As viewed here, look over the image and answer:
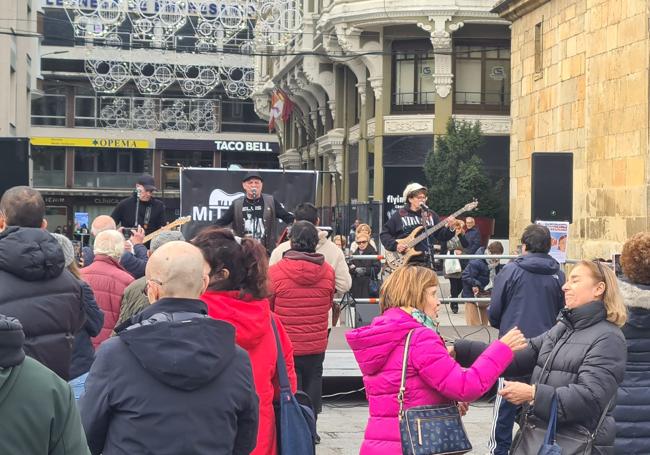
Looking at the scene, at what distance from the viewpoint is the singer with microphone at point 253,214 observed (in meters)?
11.5

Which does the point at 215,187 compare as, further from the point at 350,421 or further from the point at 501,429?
the point at 501,429

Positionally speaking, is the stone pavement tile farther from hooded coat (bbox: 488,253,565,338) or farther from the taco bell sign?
the taco bell sign

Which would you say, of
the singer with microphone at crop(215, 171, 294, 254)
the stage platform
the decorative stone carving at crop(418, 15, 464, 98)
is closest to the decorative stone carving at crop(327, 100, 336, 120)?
the decorative stone carving at crop(418, 15, 464, 98)

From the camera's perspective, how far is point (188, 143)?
64.6 meters

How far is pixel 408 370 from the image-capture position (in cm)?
526

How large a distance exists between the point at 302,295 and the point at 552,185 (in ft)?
21.9

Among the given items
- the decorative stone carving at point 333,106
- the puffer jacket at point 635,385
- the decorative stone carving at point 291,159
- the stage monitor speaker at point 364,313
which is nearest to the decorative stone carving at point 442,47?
the decorative stone carving at point 333,106

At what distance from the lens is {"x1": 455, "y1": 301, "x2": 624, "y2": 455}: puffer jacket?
5266 millimetres

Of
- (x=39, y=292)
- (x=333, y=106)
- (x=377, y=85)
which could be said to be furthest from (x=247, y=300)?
(x=333, y=106)

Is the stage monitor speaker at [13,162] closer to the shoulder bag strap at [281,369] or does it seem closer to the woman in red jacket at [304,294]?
the woman in red jacket at [304,294]

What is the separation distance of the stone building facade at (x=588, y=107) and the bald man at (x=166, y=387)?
41.8 ft

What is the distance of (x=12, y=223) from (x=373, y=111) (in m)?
33.6

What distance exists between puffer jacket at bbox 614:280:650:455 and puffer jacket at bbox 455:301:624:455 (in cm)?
36

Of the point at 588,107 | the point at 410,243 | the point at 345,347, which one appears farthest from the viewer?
the point at 588,107
